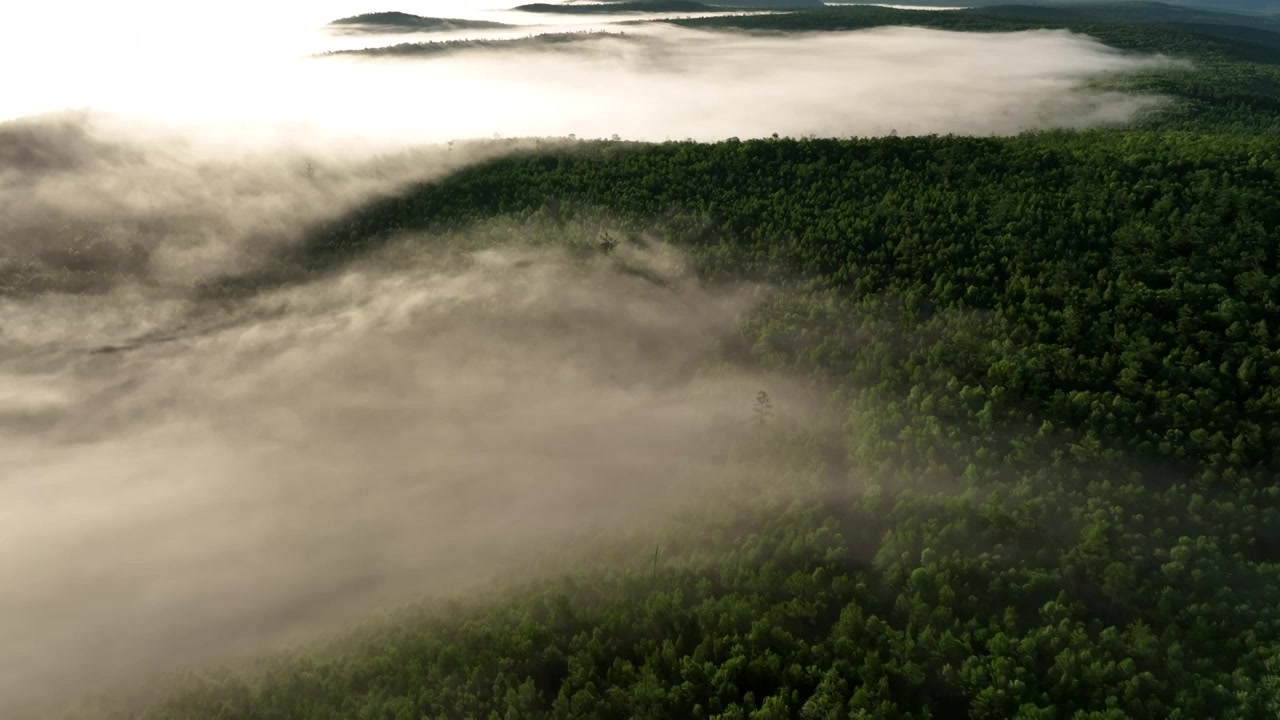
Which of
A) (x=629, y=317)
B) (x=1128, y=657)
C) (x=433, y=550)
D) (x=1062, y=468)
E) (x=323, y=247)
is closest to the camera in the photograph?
(x=1128, y=657)

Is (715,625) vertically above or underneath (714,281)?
underneath

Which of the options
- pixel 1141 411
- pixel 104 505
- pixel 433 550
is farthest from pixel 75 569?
pixel 1141 411

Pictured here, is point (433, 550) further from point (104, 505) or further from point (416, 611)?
point (104, 505)

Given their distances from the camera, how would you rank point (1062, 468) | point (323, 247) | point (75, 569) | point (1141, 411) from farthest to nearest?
point (323, 247)
point (75, 569)
point (1141, 411)
point (1062, 468)

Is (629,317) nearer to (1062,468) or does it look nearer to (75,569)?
(1062,468)

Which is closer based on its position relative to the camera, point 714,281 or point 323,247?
point 714,281

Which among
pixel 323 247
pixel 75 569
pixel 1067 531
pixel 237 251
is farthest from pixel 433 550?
pixel 237 251

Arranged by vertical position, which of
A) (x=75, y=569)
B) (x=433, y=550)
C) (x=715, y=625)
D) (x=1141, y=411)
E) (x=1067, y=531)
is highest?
(x=1141, y=411)
